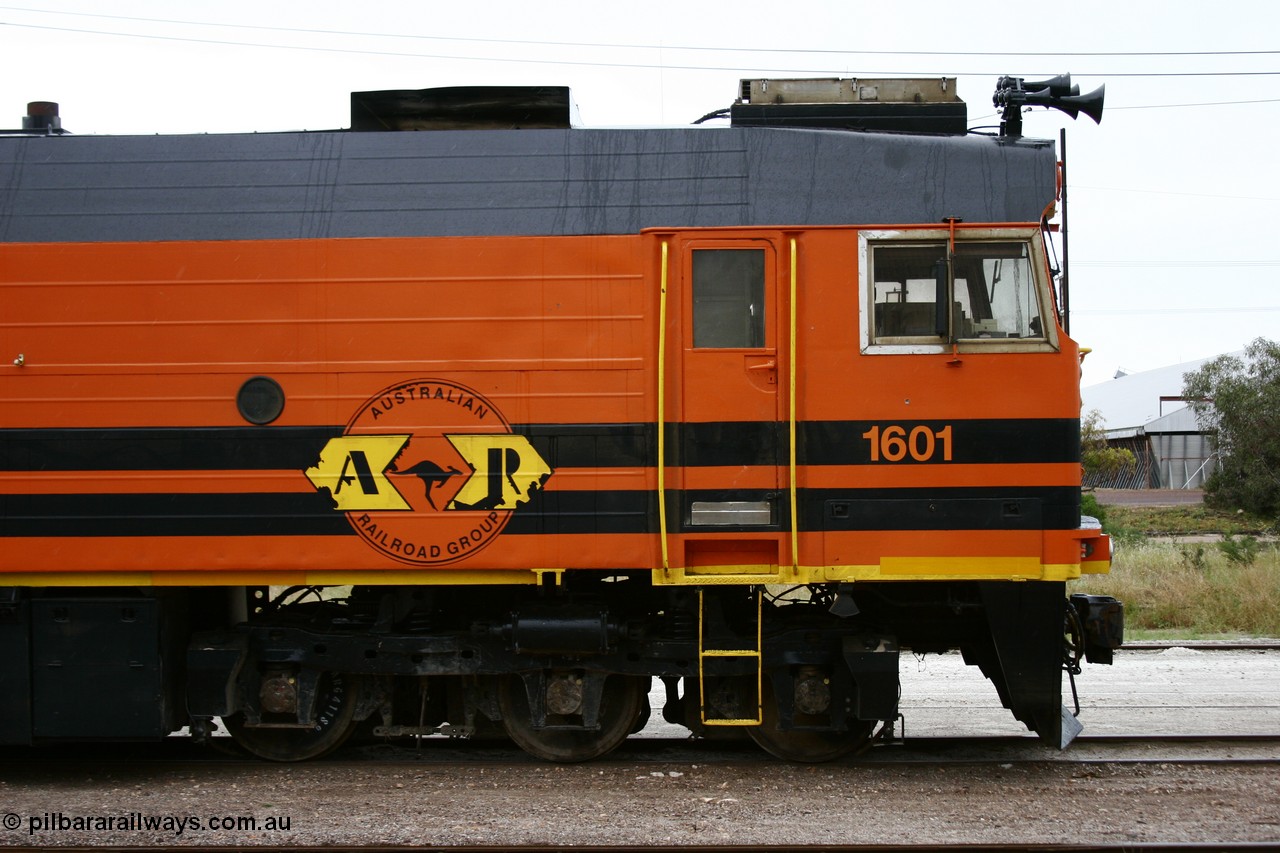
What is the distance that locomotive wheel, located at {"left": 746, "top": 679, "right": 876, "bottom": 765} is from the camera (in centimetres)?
647

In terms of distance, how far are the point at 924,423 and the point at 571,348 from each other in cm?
203

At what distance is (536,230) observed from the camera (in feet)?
19.8

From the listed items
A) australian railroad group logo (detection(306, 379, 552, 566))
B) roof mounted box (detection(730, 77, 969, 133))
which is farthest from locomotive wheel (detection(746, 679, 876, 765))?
roof mounted box (detection(730, 77, 969, 133))

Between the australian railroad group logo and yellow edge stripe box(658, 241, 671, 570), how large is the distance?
652mm

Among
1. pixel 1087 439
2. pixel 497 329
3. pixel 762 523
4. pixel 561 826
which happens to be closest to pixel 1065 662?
pixel 762 523

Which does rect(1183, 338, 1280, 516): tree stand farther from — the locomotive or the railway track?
the locomotive

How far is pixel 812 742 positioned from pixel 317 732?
121 inches

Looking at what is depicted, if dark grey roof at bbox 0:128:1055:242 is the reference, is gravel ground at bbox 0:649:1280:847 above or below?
below

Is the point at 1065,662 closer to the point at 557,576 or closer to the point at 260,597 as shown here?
the point at 557,576

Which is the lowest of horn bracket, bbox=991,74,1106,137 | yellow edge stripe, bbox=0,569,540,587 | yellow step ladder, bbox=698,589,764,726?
yellow step ladder, bbox=698,589,764,726

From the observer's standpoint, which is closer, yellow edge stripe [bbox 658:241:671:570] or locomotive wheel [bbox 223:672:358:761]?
yellow edge stripe [bbox 658:241:671:570]

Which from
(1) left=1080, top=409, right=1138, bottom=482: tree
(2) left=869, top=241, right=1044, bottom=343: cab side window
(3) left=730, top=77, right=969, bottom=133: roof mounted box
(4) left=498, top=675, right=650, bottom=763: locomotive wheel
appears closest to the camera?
(2) left=869, top=241, right=1044, bottom=343: cab side window

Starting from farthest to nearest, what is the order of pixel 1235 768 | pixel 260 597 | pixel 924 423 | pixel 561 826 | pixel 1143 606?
pixel 1143 606
pixel 260 597
pixel 1235 768
pixel 924 423
pixel 561 826

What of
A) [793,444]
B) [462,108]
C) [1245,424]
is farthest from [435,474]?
[1245,424]
